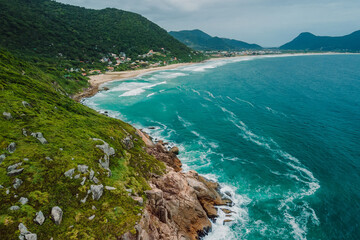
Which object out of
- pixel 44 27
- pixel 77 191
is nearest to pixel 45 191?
pixel 77 191

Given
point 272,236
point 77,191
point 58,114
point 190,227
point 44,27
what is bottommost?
point 272,236

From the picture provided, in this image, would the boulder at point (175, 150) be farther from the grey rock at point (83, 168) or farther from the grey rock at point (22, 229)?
the grey rock at point (22, 229)

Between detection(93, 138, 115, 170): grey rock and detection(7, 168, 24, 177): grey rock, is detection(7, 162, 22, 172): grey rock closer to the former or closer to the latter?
detection(7, 168, 24, 177): grey rock

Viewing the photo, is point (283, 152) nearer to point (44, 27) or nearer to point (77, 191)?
point (77, 191)

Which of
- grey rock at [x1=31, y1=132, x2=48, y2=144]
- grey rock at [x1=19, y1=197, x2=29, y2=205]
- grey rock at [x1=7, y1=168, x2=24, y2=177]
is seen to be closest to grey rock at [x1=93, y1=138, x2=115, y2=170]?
grey rock at [x1=31, y1=132, x2=48, y2=144]

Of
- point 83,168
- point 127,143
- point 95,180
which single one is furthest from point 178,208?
point 127,143
